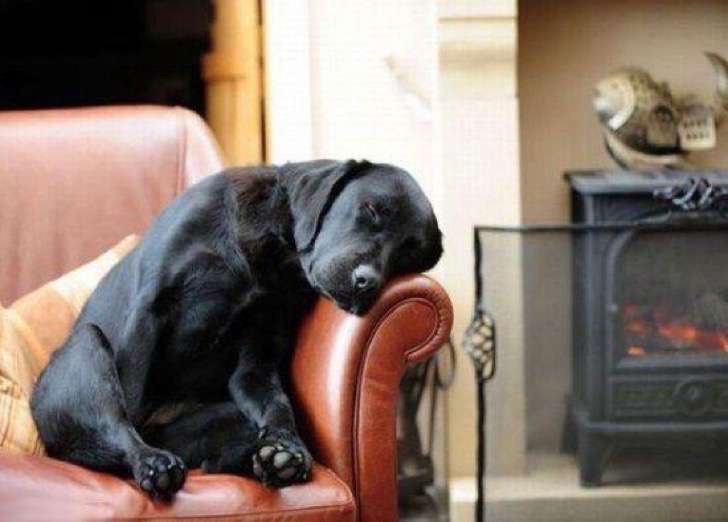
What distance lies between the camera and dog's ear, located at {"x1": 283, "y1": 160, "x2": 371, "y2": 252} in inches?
78.0

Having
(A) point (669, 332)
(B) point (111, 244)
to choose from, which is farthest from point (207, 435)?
(A) point (669, 332)

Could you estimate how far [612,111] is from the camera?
9.71 feet

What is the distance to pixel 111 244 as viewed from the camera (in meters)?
2.54

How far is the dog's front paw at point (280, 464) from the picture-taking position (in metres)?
1.83

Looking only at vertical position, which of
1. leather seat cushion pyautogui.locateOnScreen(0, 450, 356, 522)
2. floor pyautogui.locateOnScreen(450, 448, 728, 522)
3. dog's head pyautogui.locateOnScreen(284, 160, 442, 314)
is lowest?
floor pyautogui.locateOnScreen(450, 448, 728, 522)

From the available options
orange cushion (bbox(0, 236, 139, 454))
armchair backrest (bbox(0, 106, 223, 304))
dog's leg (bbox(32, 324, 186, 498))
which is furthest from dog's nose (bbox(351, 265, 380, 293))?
armchair backrest (bbox(0, 106, 223, 304))

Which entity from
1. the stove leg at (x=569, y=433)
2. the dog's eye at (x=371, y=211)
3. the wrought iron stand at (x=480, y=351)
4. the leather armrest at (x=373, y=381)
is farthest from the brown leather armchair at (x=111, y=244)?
the stove leg at (x=569, y=433)

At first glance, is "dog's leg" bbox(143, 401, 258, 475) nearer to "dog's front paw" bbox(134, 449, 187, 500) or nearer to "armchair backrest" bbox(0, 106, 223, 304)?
"dog's front paw" bbox(134, 449, 187, 500)

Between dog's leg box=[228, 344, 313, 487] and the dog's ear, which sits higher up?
the dog's ear

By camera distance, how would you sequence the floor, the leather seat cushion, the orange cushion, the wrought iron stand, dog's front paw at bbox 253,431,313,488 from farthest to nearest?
the floor, the wrought iron stand, the orange cushion, dog's front paw at bbox 253,431,313,488, the leather seat cushion

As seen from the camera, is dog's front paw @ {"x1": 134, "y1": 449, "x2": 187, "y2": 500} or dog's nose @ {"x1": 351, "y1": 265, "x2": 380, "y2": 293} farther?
dog's nose @ {"x1": 351, "y1": 265, "x2": 380, "y2": 293}

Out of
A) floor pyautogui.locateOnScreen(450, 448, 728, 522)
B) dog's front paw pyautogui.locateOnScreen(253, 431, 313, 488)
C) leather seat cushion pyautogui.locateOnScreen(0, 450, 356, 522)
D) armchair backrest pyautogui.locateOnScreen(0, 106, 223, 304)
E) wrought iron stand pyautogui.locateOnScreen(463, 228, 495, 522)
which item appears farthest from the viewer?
floor pyautogui.locateOnScreen(450, 448, 728, 522)

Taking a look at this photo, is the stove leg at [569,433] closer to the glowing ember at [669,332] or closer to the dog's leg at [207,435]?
the glowing ember at [669,332]

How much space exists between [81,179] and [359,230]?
0.80 metres
